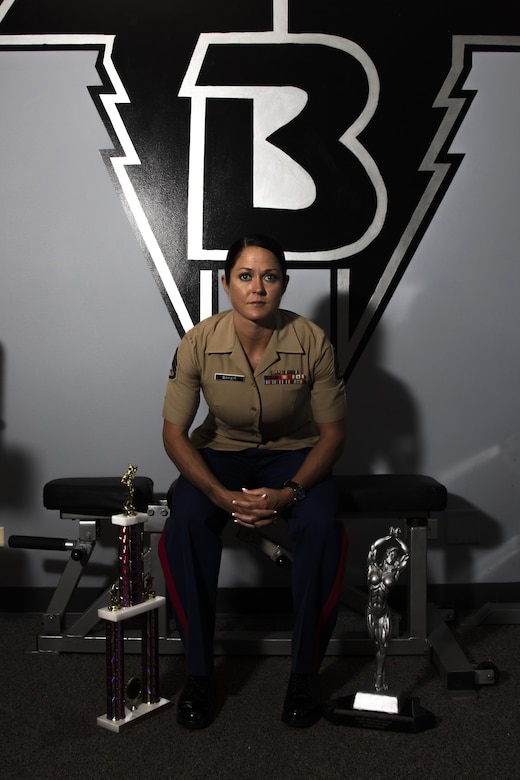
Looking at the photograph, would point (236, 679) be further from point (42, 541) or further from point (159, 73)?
point (159, 73)

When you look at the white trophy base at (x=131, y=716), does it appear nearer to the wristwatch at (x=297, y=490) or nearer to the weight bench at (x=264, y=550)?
the weight bench at (x=264, y=550)

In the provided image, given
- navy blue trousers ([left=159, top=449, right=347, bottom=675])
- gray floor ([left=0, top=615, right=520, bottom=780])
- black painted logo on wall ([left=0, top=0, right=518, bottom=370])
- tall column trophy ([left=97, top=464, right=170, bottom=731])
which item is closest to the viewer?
gray floor ([left=0, top=615, right=520, bottom=780])

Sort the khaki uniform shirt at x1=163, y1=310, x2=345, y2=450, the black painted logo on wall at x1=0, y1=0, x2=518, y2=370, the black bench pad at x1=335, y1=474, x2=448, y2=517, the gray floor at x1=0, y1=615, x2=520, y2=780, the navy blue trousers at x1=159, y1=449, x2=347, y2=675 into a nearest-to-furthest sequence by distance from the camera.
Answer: the gray floor at x1=0, y1=615, x2=520, y2=780 < the navy blue trousers at x1=159, y1=449, x2=347, y2=675 < the khaki uniform shirt at x1=163, y1=310, x2=345, y2=450 < the black bench pad at x1=335, y1=474, x2=448, y2=517 < the black painted logo on wall at x1=0, y1=0, x2=518, y2=370

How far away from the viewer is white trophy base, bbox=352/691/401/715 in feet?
6.52

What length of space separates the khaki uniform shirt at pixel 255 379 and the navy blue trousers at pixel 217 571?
279mm

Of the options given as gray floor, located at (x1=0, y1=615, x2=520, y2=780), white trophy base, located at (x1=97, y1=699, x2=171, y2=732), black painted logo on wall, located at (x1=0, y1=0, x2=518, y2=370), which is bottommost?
gray floor, located at (x1=0, y1=615, x2=520, y2=780)

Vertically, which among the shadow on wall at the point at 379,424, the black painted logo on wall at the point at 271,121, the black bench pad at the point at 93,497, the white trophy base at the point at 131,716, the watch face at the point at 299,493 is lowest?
the white trophy base at the point at 131,716

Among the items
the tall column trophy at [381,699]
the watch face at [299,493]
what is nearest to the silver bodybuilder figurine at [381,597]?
the tall column trophy at [381,699]

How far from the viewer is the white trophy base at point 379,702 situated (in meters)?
1.99

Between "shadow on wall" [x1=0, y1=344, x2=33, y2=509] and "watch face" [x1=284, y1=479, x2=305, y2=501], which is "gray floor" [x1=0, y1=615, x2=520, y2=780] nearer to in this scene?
"watch face" [x1=284, y1=479, x2=305, y2=501]

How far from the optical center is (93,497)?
2.52 m

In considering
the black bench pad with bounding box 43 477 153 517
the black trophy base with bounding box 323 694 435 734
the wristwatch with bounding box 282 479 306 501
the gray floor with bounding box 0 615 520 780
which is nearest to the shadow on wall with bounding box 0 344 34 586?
the black bench pad with bounding box 43 477 153 517

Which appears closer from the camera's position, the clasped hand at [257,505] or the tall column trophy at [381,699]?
the tall column trophy at [381,699]

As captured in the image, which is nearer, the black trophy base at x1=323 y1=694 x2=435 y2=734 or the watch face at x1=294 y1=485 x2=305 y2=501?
the black trophy base at x1=323 y1=694 x2=435 y2=734
